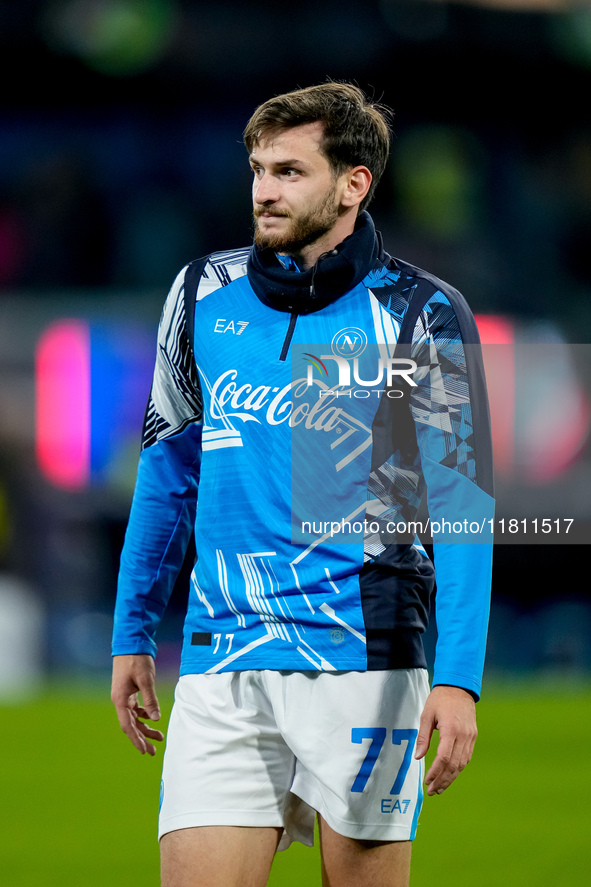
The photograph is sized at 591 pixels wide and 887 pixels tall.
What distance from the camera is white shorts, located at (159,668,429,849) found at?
2100 mm

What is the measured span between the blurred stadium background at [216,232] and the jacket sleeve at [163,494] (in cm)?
646

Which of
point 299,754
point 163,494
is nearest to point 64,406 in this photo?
point 163,494

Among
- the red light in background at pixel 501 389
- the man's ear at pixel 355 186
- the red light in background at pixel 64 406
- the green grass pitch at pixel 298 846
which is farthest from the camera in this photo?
the red light in background at pixel 64 406

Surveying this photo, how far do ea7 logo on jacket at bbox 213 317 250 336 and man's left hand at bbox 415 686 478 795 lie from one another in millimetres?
776

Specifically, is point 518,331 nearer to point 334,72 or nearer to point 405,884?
point 334,72

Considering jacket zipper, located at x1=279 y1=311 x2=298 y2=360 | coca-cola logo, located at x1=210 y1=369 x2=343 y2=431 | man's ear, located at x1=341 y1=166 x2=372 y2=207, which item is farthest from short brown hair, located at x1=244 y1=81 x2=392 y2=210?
coca-cola logo, located at x1=210 y1=369 x2=343 y2=431

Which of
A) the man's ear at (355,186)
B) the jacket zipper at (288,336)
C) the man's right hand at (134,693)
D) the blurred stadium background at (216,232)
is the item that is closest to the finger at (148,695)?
the man's right hand at (134,693)

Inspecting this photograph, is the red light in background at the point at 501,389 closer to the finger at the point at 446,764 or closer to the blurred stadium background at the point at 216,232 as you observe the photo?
the blurred stadium background at the point at 216,232

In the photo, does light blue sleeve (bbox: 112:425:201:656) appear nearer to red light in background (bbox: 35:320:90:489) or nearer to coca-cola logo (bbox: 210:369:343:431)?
coca-cola logo (bbox: 210:369:343:431)

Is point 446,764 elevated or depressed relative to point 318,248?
depressed

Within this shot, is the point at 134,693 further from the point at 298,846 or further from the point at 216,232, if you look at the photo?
the point at 216,232

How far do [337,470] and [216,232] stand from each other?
1045cm

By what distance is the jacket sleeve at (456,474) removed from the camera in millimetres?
2055

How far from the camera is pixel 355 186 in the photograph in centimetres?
234
